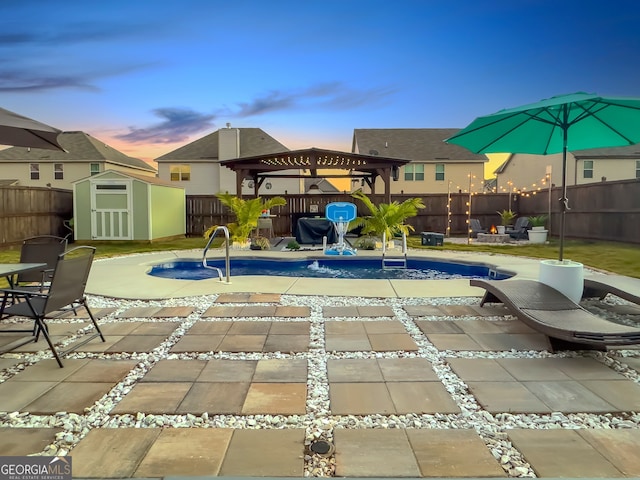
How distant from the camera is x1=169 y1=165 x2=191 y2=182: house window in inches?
Result: 931

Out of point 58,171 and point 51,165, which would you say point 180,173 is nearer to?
point 58,171

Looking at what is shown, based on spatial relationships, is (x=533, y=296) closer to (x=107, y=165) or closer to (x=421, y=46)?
(x=421, y=46)

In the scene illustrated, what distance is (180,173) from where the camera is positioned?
77.6ft

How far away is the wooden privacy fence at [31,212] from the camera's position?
11.2m

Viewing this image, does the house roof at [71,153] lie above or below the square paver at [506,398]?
above

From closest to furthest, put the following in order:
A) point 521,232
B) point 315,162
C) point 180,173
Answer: point 315,162 < point 521,232 < point 180,173

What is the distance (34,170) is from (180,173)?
8134mm

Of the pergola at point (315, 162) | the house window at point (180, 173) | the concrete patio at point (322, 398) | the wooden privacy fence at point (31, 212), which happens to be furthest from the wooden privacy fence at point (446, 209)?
the concrete patio at point (322, 398)

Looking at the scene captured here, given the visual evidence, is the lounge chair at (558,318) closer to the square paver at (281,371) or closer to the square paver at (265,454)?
the square paver at (281,371)

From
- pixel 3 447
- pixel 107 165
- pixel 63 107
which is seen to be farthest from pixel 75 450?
pixel 107 165

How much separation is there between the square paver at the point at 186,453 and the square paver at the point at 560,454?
56.8 inches

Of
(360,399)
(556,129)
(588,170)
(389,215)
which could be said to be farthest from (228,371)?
(588,170)

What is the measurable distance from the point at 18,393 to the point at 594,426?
11.2 feet

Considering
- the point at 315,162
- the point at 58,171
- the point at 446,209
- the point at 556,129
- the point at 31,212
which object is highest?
the point at 58,171
